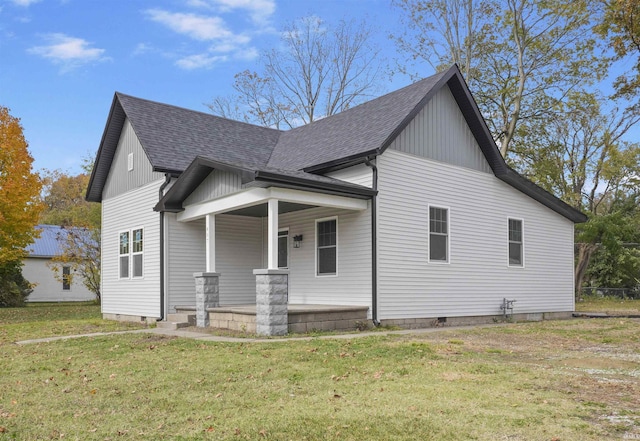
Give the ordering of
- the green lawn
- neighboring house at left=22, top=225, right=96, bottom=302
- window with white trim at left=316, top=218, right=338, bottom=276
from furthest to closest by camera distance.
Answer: neighboring house at left=22, top=225, right=96, bottom=302
window with white trim at left=316, top=218, right=338, bottom=276
the green lawn

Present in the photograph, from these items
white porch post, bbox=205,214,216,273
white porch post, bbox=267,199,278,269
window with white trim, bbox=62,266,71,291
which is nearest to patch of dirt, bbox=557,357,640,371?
white porch post, bbox=267,199,278,269

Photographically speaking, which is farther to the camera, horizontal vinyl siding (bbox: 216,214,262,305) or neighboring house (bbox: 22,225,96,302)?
neighboring house (bbox: 22,225,96,302)

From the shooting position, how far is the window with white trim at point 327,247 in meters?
13.8

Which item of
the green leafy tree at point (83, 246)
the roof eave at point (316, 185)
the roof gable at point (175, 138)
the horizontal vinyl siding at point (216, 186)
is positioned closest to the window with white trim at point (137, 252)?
the roof gable at point (175, 138)

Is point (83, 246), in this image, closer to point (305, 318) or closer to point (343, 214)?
point (343, 214)

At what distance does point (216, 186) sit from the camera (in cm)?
1319

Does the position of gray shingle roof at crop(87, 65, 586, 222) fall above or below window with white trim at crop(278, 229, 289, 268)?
above

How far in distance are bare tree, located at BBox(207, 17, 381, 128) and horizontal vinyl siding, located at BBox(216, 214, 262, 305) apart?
1905 centimetres

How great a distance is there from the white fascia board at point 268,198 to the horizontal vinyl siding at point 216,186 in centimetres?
13

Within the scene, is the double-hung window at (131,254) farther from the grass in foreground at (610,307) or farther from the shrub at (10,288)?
the grass in foreground at (610,307)

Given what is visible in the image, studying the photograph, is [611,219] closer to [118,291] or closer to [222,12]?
[222,12]

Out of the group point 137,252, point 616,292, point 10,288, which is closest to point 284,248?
point 137,252

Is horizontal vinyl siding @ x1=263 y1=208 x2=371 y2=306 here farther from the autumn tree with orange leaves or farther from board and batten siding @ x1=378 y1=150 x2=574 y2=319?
the autumn tree with orange leaves

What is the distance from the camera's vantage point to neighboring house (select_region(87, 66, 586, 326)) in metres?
13.0
